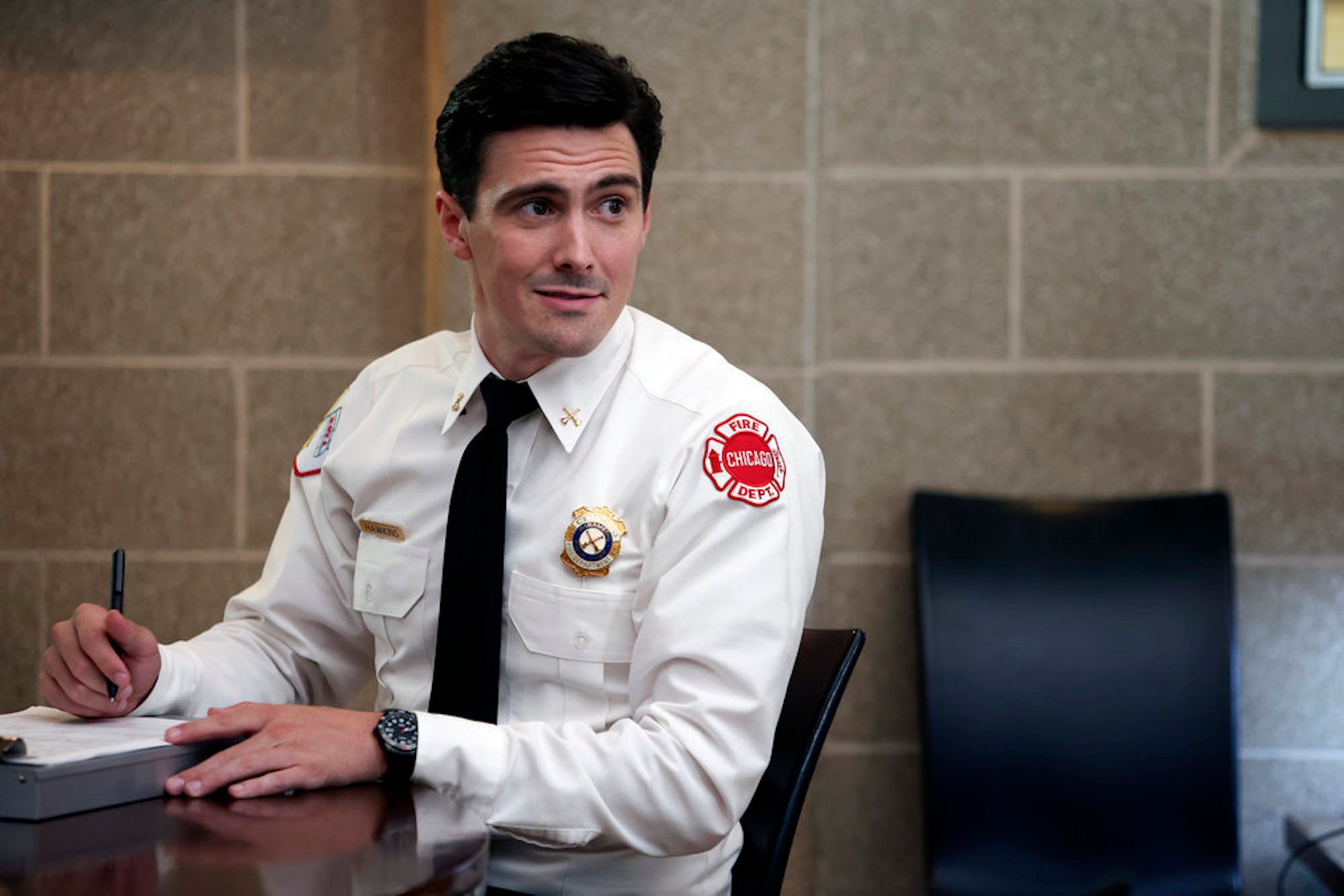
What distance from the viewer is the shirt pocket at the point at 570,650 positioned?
4.79ft

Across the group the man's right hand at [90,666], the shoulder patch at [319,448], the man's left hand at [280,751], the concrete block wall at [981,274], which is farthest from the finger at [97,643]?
the concrete block wall at [981,274]

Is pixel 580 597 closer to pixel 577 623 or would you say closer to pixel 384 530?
pixel 577 623

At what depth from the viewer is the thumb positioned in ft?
4.42

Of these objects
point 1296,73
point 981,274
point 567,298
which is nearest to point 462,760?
point 567,298

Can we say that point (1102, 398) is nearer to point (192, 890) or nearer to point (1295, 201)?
point (1295, 201)

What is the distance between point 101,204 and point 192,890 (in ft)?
6.53

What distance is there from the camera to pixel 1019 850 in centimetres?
219

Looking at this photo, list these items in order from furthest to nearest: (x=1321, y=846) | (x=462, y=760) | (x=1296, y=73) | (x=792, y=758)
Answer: (x=1296, y=73)
(x=1321, y=846)
(x=792, y=758)
(x=462, y=760)

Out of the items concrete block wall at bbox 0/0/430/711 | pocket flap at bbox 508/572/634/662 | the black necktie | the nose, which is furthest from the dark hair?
concrete block wall at bbox 0/0/430/711

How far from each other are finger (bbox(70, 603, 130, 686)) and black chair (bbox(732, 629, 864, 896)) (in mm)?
701

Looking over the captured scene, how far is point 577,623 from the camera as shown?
57.7 inches

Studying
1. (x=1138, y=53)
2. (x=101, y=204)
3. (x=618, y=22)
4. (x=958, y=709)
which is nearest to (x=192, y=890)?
(x=958, y=709)

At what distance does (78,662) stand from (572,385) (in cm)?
62

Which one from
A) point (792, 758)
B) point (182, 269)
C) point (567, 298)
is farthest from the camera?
point (182, 269)
